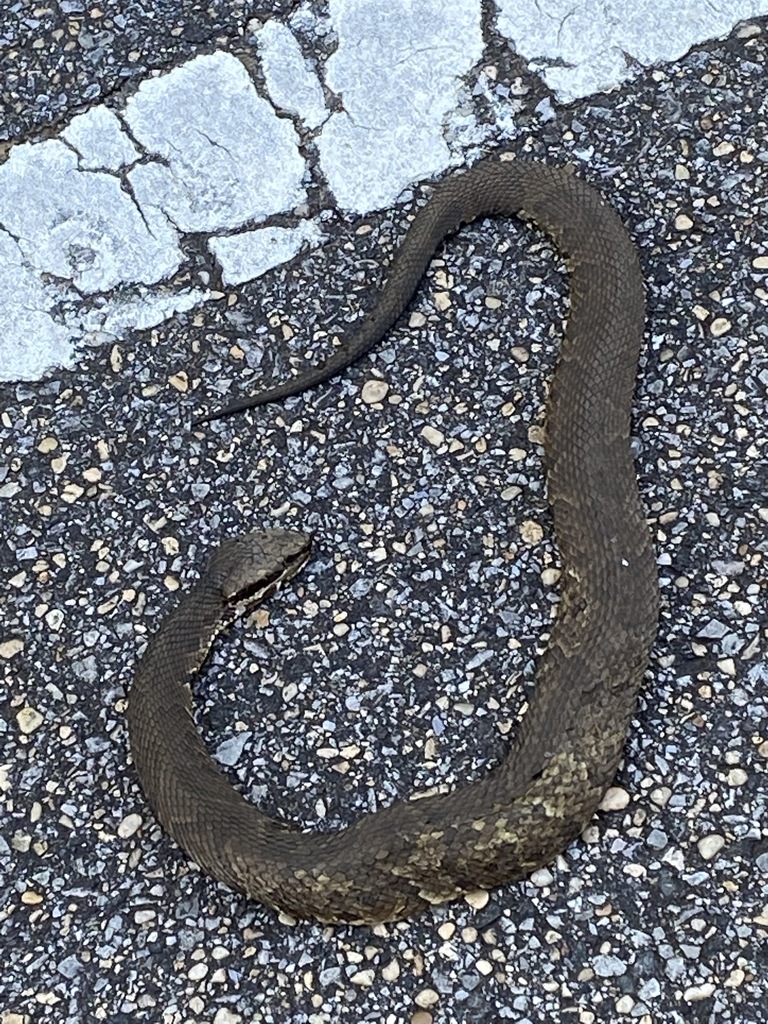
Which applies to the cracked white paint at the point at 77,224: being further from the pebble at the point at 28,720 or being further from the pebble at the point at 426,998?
the pebble at the point at 426,998

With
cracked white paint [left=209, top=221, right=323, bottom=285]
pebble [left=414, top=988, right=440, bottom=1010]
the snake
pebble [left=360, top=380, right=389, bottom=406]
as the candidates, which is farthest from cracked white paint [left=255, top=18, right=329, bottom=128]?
pebble [left=414, top=988, right=440, bottom=1010]

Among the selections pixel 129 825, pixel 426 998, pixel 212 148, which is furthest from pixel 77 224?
pixel 426 998

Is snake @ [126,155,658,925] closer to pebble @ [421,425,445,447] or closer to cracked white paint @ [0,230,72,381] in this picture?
pebble @ [421,425,445,447]

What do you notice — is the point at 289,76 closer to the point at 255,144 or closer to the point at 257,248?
the point at 255,144

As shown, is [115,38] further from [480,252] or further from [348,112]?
[480,252]

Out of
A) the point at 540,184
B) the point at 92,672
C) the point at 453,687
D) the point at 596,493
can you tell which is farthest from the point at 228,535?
the point at 540,184

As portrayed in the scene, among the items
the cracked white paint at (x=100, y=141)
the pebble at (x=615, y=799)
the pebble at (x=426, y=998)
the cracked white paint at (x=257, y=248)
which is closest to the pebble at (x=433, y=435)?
the cracked white paint at (x=257, y=248)

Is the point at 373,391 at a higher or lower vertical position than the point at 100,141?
lower

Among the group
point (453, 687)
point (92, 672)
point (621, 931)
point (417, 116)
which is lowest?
point (621, 931)
